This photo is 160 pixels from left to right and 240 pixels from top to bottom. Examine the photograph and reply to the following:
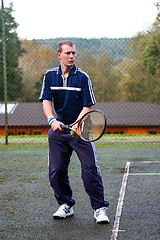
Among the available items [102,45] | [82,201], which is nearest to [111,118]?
[102,45]

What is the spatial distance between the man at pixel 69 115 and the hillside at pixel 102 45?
8.11m

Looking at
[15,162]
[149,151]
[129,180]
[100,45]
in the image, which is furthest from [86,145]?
[100,45]

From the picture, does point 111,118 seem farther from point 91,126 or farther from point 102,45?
point 91,126

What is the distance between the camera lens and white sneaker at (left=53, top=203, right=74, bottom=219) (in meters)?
4.46

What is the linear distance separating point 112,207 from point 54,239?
4.17 feet

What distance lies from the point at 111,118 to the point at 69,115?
857 inches

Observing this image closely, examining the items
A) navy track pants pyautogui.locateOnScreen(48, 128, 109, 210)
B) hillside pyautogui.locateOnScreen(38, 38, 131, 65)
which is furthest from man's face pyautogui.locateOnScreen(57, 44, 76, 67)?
hillside pyautogui.locateOnScreen(38, 38, 131, 65)

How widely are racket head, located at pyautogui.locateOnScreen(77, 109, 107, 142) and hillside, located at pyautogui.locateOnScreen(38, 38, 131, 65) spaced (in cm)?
828

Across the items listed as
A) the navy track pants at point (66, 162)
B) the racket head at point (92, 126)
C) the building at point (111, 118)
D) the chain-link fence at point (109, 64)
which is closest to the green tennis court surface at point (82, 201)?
the navy track pants at point (66, 162)

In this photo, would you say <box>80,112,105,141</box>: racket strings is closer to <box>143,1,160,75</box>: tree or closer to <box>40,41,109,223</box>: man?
<box>40,41,109,223</box>: man

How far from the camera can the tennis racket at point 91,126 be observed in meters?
4.16

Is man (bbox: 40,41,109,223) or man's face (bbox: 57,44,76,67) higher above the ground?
man's face (bbox: 57,44,76,67)

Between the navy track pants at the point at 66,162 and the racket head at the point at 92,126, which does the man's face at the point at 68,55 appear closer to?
the racket head at the point at 92,126

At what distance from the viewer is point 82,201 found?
525 centimetres
